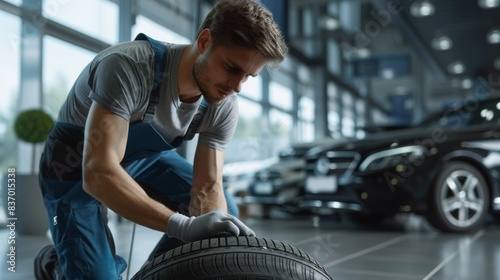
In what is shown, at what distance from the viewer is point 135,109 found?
48.5 inches

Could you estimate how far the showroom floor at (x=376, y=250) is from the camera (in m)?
1.98

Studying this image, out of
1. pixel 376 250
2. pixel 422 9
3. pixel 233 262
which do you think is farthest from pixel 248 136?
pixel 233 262

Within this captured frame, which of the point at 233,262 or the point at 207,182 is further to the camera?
the point at 207,182

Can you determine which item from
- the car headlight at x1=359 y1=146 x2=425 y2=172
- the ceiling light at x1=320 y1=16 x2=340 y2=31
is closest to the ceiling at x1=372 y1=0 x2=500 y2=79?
the ceiling light at x1=320 y1=16 x2=340 y2=31

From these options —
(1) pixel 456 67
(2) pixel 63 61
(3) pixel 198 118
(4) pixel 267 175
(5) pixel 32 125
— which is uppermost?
(1) pixel 456 67

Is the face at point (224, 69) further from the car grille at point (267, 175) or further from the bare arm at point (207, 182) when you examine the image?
the car grille at point (267, 175)

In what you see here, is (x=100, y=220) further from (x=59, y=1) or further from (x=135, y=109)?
(x=59, y=1)

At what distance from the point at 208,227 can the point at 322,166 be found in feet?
9.65

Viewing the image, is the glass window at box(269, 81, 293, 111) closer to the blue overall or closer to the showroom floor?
the showroom floor

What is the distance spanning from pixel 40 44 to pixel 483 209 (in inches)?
113

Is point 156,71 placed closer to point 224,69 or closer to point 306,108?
point 224,69

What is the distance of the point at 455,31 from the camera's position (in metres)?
7.66

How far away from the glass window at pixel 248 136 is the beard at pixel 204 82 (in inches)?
165

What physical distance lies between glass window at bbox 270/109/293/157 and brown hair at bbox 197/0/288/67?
24.2ft
